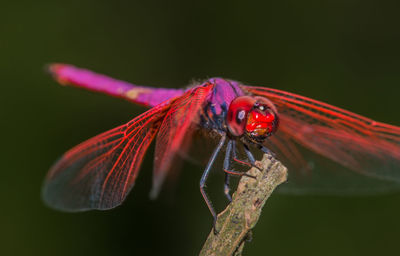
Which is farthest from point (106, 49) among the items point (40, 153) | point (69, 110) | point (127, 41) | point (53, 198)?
point (53, 198)

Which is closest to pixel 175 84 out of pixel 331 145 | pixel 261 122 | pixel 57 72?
pixel 57 72

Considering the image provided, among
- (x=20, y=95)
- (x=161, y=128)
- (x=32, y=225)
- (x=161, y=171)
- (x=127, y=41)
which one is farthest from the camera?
(x=127, y=41)

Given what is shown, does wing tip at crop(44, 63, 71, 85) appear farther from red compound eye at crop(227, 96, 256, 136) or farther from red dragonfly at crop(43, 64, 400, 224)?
red compound eye at crop(227, 96, 256, 136)

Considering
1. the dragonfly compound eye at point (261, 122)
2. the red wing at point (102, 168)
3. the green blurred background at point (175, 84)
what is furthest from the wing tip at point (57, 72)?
the dragonfly compound eye at point (261, 122)

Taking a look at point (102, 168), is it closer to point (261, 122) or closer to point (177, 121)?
point (177, 121)

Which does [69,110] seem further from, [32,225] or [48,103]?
[32,225]
